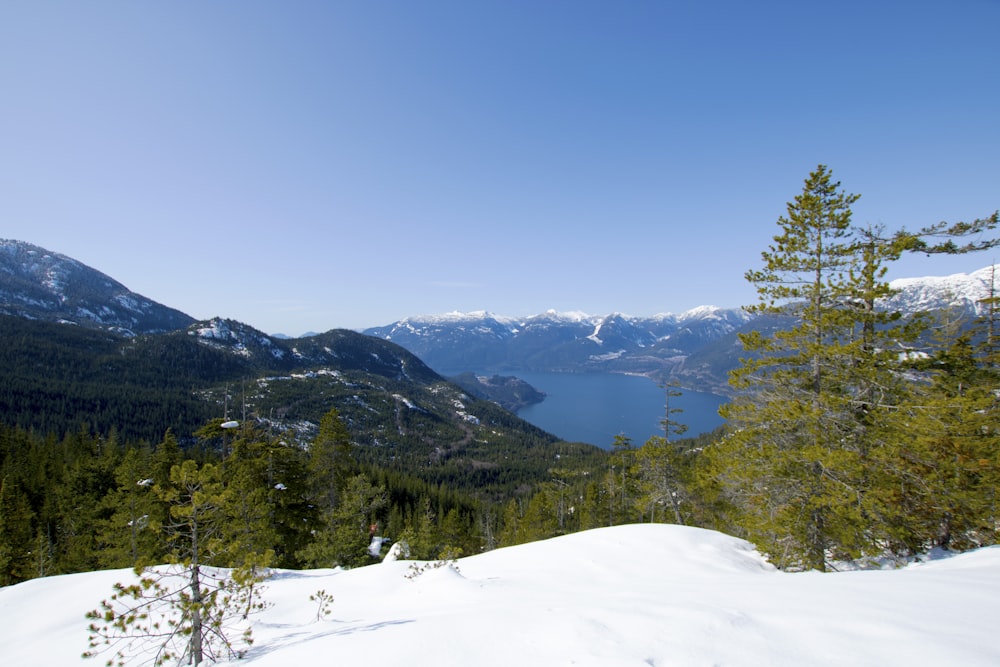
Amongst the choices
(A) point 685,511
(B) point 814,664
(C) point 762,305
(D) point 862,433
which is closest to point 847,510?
(D) point 862,433

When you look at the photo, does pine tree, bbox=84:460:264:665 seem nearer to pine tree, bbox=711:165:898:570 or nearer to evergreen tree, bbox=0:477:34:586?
pine tree, bbox=711:165:898:570

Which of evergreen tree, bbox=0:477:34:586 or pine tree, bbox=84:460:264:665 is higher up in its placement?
pine tree, bbox=84:460:264:665

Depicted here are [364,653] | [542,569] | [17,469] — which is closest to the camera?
[364,653]

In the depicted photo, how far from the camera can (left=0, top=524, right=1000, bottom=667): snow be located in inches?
157

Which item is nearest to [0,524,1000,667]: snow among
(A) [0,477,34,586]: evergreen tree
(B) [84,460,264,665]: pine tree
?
(B) [84,460,264,665]: pine tree

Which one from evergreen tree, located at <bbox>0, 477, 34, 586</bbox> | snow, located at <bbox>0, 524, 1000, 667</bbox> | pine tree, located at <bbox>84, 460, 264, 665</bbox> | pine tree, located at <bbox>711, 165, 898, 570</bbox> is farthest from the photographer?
evergreen tree, located at <bbox>0, 477, 34, 586</bbox>

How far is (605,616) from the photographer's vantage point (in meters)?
5.11

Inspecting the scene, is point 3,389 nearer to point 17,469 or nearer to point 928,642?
point 17,469

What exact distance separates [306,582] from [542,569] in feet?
22.9

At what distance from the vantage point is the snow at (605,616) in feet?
13.1

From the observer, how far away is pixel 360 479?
3119cm

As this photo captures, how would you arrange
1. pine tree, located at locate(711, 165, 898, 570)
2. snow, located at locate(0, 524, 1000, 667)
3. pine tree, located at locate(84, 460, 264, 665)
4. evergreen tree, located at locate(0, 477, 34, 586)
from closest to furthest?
snow, located at locate(0, 524, 1000, 667) < pine tree, located at locate(84, 460, 264, 665) < pine tree, located at locate(711, 165, 898, 570) < evergreen tree, located at locate(0, 477, 34, 586)

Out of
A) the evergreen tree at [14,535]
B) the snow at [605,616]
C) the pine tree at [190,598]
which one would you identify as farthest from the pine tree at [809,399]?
the evergreen tree at [14,535]

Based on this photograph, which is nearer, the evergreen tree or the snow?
the snow
